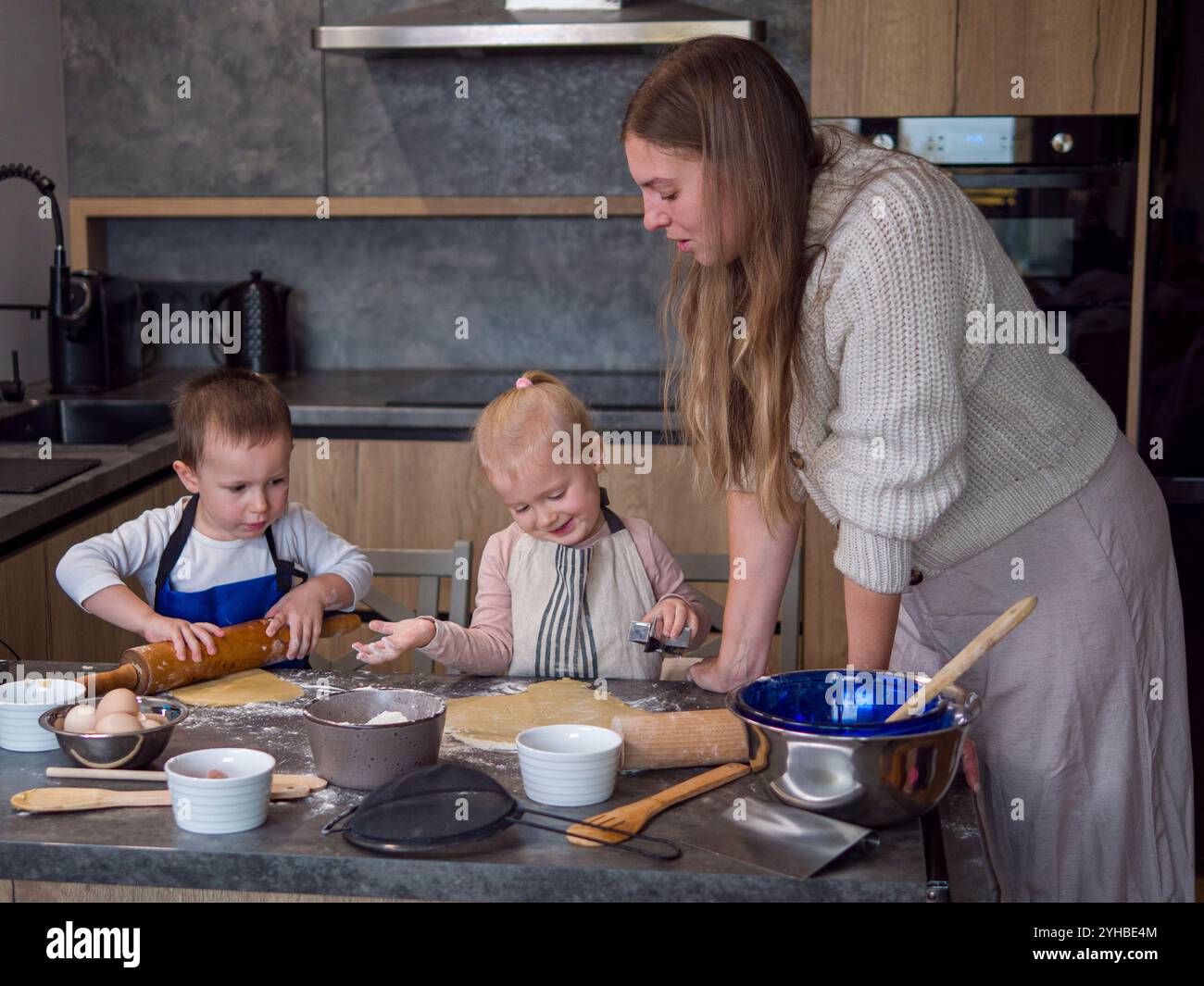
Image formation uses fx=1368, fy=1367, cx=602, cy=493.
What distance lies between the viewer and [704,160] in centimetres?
138

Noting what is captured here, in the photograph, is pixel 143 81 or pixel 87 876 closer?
pixel 87 876

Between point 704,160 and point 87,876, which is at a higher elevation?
point 704,160

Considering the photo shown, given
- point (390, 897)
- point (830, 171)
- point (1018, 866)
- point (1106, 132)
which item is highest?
point (1106, 132)

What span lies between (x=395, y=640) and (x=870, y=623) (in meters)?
0.50

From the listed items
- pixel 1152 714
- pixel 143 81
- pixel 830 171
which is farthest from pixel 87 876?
pixel 143 81

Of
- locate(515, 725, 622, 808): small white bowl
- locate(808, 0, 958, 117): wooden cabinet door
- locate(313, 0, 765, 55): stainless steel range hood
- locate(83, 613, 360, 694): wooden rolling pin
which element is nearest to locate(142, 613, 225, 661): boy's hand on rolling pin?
locate(83, 613, 360, 694): wooden rolling pin

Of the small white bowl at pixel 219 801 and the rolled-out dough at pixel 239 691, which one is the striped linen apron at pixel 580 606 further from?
the small white bowl at pixel 219 801

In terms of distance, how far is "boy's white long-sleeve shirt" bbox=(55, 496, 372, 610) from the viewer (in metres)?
1.83

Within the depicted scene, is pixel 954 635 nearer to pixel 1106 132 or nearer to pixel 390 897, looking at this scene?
pixel 390 897

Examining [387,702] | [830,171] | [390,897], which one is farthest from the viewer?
[830,171]

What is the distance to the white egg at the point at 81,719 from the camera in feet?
4.11

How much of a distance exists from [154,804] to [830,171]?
905mm

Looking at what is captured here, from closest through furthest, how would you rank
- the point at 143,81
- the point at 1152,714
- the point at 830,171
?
the point at 830,171, the point at 1152,714, the point at 143,81

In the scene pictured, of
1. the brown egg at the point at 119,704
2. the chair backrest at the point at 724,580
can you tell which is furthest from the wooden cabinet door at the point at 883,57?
the brown egg at the point at 119,704
